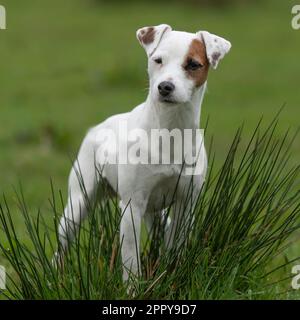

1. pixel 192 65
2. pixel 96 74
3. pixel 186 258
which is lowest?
pixel 186 258

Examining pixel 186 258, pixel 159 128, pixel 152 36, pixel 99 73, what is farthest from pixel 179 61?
pixel 99 73

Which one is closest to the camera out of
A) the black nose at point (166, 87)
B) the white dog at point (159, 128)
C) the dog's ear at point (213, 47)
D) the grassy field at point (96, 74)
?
the black nose at point (166, 87)

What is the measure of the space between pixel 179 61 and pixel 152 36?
0.33 m

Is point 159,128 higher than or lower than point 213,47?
lower

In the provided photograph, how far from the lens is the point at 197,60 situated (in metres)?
5.70

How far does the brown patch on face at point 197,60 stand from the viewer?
5.69m

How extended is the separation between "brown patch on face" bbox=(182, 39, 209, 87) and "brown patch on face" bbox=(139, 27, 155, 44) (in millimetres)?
291

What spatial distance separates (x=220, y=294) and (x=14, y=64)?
1278 centimetres

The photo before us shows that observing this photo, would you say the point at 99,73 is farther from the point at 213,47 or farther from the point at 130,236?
the point at 213,47

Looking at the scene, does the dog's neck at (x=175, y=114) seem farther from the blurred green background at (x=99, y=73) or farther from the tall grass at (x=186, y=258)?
the blurred green background at (x=99, y=73)

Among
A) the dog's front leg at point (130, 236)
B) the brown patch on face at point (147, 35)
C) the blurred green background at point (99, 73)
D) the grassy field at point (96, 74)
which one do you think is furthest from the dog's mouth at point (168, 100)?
the blurred green background at point (99, 73)

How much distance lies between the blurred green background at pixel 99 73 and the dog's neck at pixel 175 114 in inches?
167

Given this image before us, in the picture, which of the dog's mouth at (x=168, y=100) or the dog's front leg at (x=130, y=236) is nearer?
the dog's mouth at (x=168, y=100)

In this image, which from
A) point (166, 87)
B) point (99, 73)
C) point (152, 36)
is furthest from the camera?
point (99, 73)
